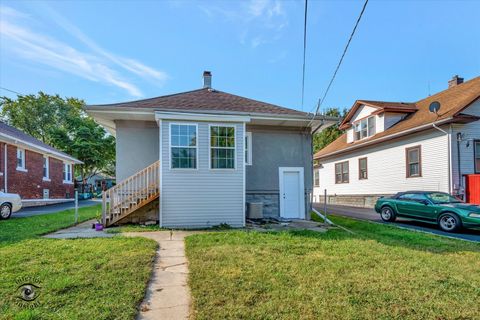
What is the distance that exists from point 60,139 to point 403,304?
3324 centimetres

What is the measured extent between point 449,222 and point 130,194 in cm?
1051

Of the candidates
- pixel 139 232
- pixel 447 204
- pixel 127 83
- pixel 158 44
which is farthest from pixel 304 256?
pixel 127 83

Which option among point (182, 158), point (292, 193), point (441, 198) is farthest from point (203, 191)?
point (441, 198)

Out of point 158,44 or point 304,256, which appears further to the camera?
point 158,44

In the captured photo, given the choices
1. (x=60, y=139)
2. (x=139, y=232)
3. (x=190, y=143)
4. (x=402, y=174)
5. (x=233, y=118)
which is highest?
(x=60, y=139)

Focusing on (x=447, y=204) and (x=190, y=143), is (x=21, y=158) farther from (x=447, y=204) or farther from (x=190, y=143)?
(x=447, y=204)

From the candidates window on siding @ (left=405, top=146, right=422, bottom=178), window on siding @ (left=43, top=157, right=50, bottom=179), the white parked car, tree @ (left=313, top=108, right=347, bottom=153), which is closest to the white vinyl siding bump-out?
the white parked car

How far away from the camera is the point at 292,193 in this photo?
36.5 feet

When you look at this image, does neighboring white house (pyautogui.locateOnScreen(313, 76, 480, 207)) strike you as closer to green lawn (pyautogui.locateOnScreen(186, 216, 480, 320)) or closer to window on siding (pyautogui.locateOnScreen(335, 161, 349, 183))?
window on siding (pyautogui.locateOnScreen(335, 161, 349, 183))

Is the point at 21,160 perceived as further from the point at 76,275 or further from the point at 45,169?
the point at 76,275

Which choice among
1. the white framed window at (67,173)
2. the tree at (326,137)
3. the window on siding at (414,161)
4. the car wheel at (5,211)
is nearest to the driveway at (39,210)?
the car wheel at (5,211)

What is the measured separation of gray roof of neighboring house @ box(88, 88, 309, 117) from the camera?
9.35 metres

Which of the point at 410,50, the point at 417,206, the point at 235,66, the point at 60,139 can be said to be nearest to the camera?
the point at 417,206

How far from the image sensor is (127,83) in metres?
16.9
